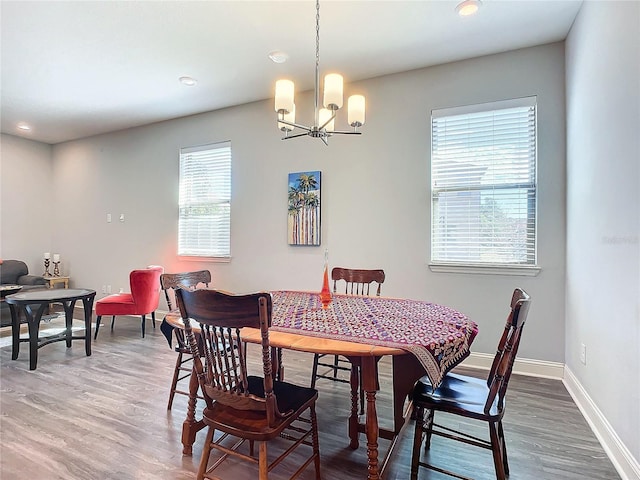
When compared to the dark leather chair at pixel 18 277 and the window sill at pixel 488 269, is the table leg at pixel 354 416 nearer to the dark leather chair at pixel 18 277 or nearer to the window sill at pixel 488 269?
the window sill at pixel 488 269

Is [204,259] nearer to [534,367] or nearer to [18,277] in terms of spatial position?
[18,277]

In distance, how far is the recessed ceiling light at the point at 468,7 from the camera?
2542 mm

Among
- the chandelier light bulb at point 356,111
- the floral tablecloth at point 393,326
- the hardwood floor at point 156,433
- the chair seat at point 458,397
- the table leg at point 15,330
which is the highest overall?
the chandelier light bulb at point 356,111

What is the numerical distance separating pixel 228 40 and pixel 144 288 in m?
2.76

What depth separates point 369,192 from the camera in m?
3.74

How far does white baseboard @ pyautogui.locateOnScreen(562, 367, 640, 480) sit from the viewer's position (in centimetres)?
171

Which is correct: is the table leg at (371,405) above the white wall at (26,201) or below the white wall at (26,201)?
below

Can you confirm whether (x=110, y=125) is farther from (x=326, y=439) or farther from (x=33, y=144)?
(x=326, y=439)

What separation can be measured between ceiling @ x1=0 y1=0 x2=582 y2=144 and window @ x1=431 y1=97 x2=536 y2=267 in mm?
596

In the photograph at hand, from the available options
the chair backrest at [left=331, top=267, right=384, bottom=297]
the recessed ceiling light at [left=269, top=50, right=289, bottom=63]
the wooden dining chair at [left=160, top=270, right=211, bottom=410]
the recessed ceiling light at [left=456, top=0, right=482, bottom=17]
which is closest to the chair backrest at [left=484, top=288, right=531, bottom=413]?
the chair backrest at [left=331, top=267, right=384, bottom=297]

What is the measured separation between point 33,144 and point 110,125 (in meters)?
1.96

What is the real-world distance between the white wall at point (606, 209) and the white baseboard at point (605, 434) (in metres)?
0.04

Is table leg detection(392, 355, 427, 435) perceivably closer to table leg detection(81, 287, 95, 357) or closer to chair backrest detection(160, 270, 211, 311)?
chair backrest detection(160, 270, 211, 311)

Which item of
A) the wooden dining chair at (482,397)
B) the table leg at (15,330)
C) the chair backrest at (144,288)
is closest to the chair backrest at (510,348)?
the wooden dining chair at (482,397)
